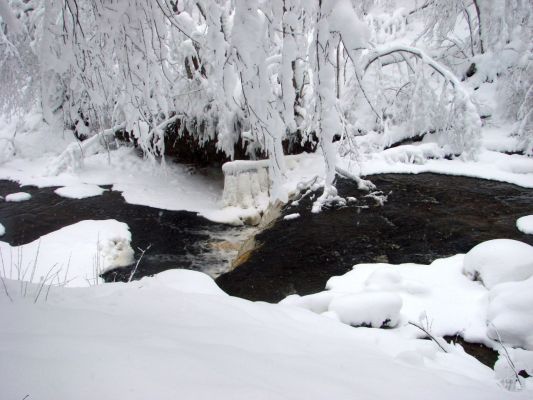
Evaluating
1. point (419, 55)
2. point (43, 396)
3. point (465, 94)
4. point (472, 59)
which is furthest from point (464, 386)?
point (472, 59)

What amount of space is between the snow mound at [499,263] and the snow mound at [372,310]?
1229 millimetres

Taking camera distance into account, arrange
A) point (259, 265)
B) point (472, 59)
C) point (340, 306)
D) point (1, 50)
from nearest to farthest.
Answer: point (340, 306), point (1, 50), point (259, 265), point (472, 59)

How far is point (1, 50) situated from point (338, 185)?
604cm

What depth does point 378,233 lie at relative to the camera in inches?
223

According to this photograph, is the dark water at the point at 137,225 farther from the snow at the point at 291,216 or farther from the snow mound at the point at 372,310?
the snow mound at the point at 372,310

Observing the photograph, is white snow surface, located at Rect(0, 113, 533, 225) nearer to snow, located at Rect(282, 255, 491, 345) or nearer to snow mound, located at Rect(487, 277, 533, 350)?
snow, located at Rect(282, 255, 491, 345)

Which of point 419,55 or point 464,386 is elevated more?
point 419,55

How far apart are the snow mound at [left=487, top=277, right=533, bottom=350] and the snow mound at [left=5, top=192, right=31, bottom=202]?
9801 millimetres

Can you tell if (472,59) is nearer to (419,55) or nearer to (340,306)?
(419,55)

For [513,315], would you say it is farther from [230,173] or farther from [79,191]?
[79,191]

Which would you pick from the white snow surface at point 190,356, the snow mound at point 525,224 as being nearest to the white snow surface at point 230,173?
the snow mound at point 525,224

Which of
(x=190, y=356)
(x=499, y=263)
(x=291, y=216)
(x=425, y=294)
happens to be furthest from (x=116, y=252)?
(x=499, y=263)

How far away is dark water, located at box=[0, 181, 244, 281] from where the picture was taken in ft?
20.9

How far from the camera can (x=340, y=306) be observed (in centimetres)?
329
